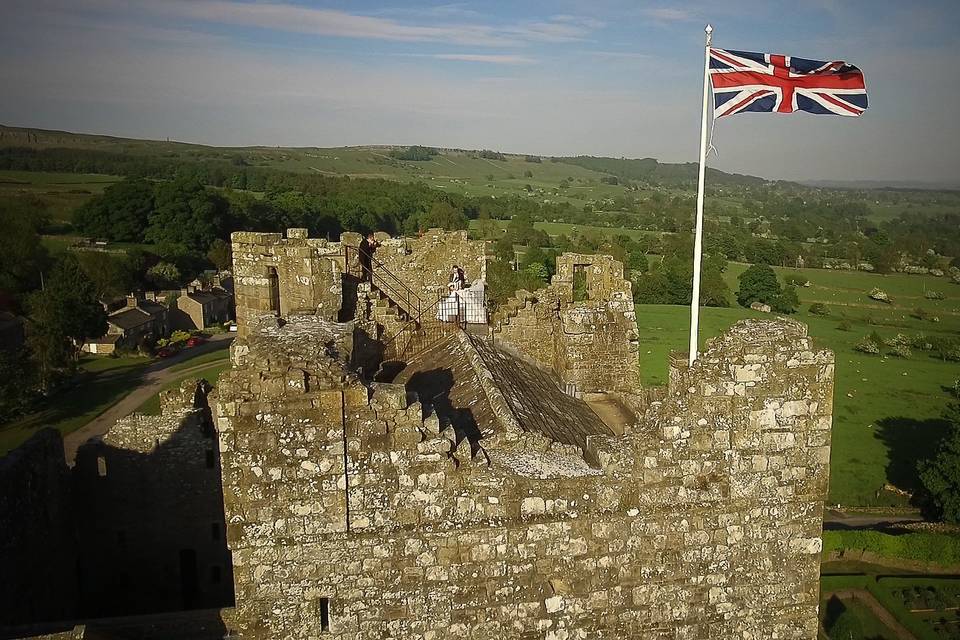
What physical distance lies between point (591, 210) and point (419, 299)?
158 m

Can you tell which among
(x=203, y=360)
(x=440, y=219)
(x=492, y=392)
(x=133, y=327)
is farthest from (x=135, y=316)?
(x=492, y=392)

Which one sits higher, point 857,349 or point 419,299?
point 419,299

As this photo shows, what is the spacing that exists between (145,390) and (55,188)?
91.7 meters

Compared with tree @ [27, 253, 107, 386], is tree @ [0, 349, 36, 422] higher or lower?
lower

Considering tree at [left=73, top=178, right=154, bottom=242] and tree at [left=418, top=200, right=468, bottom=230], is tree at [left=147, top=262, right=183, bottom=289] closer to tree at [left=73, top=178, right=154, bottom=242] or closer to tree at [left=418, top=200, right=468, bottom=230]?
tree at [left=73, top=178, right=154, bottom=242]

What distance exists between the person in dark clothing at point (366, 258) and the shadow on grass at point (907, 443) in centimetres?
3476

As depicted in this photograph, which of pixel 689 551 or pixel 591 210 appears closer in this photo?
pixel 689 551

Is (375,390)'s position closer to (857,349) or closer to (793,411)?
(793,411)

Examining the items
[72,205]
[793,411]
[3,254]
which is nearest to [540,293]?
[793,411]

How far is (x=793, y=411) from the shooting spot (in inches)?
317

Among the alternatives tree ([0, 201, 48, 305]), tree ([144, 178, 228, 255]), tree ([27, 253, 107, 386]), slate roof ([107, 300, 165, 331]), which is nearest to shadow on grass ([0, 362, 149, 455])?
tree ([27, 253, 107, 386])

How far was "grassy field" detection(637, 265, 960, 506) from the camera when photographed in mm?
42719

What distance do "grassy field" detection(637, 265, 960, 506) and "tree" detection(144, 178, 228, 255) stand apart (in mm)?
61387

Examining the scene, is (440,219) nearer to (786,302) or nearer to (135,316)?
(135,316)
